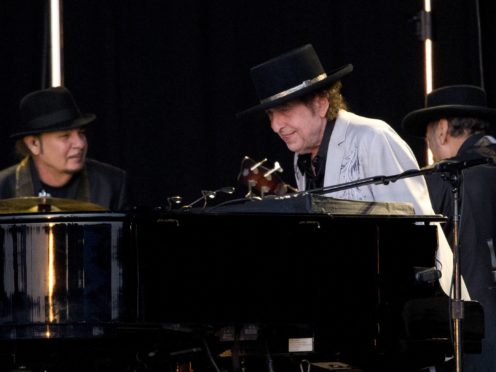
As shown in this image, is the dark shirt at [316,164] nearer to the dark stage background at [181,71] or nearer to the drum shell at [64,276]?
the drum shell at [64,276]

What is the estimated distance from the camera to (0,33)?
6.43 metres

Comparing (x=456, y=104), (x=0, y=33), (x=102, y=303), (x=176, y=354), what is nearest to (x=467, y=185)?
(x=456, y=104)

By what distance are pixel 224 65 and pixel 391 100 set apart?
3.38ft

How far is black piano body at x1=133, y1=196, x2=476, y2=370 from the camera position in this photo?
4090mm

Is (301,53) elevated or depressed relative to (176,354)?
elevated

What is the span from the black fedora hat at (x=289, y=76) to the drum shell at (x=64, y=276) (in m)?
1.16

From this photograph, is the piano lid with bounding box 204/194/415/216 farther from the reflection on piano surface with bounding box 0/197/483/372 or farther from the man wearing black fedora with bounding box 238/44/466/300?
the man wearing black fedora with bounding box 238/44/466/300

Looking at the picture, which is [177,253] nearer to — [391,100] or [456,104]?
[456,104]

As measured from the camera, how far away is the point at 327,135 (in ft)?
16.4

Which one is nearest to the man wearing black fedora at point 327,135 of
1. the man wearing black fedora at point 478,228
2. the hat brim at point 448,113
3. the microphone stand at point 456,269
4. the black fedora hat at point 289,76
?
the black fedora hat at point 289,76

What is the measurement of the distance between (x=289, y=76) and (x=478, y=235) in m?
1.11

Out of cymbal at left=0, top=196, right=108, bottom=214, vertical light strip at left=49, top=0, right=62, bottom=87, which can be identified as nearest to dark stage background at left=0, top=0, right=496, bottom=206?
vertical light strip at left=49, top=0, right=62, bottom=87

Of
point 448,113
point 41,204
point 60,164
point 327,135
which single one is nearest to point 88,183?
point 60,164

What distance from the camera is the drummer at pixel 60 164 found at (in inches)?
241
